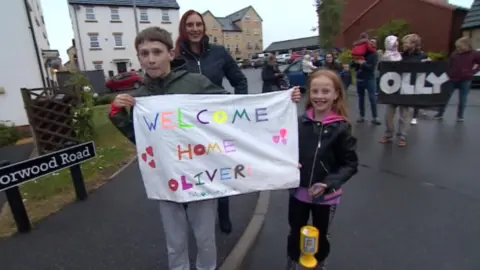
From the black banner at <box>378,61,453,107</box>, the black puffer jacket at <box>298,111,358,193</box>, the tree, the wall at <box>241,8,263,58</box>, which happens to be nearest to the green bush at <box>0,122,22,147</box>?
the black puffer jacket at <box>298,111,358,193</box>

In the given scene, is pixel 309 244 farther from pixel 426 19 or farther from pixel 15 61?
pixel 426 19

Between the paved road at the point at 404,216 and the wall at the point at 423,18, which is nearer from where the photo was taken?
the paved road at the point at 404,216

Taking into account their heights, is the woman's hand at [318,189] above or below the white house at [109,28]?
below

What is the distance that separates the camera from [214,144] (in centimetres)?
220

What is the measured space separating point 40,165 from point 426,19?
24961 mm

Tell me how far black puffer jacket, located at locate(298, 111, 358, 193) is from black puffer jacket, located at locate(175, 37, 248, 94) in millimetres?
1111

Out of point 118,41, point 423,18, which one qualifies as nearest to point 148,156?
point 423,18

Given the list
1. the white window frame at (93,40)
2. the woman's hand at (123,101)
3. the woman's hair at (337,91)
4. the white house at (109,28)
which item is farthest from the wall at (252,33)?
the woman's hand at (123,101)

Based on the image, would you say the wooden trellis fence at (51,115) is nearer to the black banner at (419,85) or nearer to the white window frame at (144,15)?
the black banner at (419,85)

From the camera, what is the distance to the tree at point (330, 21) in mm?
34097

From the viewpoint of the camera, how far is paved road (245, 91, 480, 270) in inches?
110

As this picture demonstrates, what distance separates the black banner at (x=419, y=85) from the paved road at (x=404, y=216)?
0.98 metres

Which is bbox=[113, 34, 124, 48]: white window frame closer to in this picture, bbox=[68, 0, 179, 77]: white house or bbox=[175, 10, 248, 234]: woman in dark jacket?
bbox=[68, 0, 179, 77]: white house

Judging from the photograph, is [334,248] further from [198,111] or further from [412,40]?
[412,40]
